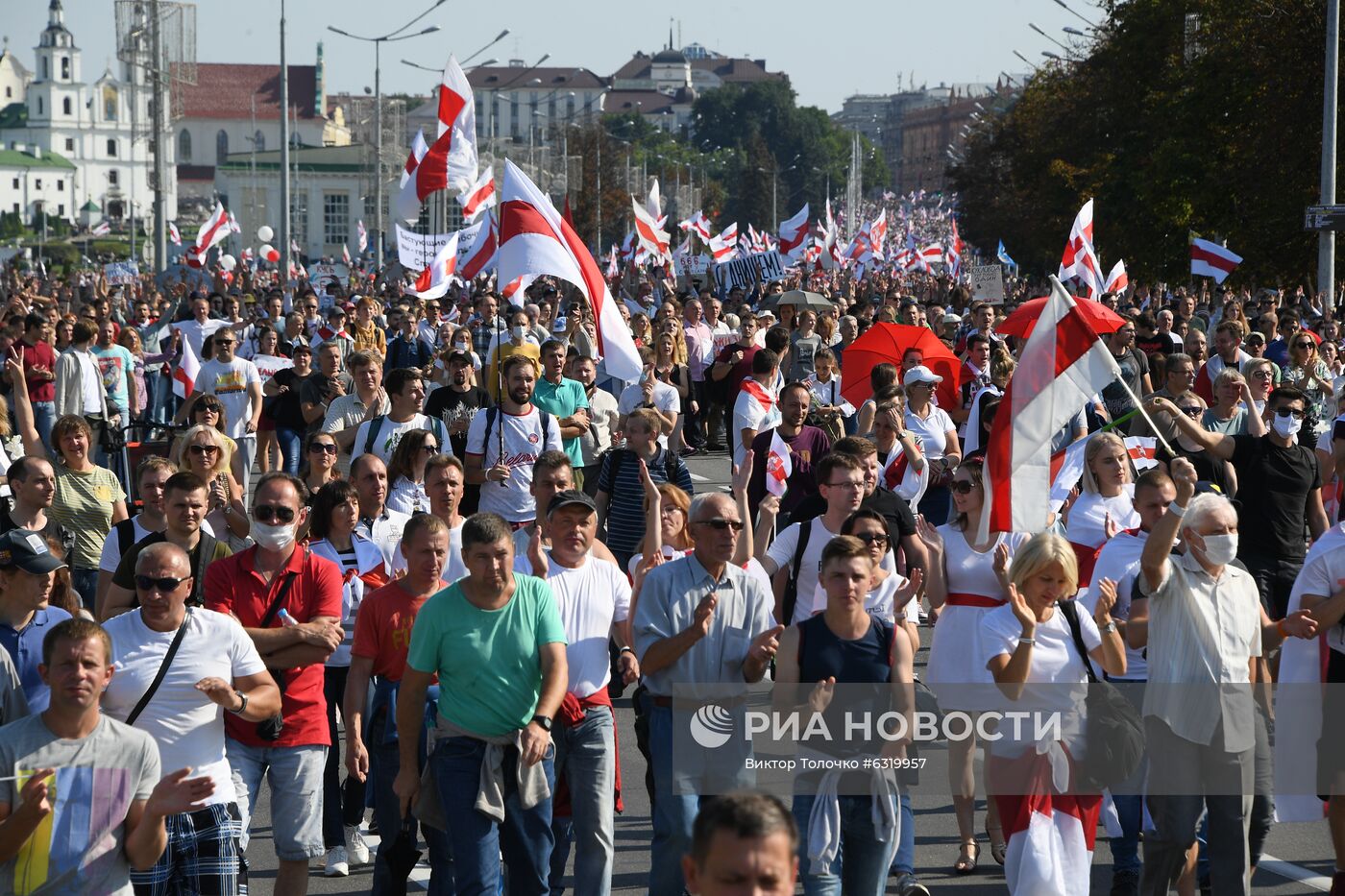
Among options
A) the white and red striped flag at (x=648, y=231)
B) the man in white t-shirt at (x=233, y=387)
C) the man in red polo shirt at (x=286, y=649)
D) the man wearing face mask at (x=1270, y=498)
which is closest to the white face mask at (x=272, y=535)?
the man in red polo shirt at (x=286, y=649)

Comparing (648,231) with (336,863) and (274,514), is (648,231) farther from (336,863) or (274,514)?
(274,514)

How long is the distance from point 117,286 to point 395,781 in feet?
131

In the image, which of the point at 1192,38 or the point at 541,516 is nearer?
the point at 541,516

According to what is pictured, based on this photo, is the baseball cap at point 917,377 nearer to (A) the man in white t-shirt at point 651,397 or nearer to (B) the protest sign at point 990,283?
(A) the man in white t-shirt at point 651,397

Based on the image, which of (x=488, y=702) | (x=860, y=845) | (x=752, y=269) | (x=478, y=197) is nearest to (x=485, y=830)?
(x=488, y=702)

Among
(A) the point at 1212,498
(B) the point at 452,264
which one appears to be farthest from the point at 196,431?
(B) the point at 452,264

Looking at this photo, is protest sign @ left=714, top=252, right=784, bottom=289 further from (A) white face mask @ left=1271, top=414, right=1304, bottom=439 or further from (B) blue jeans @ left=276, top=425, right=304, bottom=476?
(A) white face mask @ left=1271, top=414, right=1304, bottom=439

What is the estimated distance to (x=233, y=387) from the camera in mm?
13562

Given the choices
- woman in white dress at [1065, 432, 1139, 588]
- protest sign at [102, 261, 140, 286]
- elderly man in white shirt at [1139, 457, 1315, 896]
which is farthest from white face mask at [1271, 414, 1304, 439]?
protest sign at [102, 261, 140, 286]

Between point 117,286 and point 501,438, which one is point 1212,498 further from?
point 117,286

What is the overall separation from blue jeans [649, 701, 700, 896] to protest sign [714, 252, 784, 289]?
88.7ft

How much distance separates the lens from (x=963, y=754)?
6.98 meters

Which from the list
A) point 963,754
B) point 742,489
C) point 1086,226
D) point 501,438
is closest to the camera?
point 963,754

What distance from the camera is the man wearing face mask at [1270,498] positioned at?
9242 millimetres
